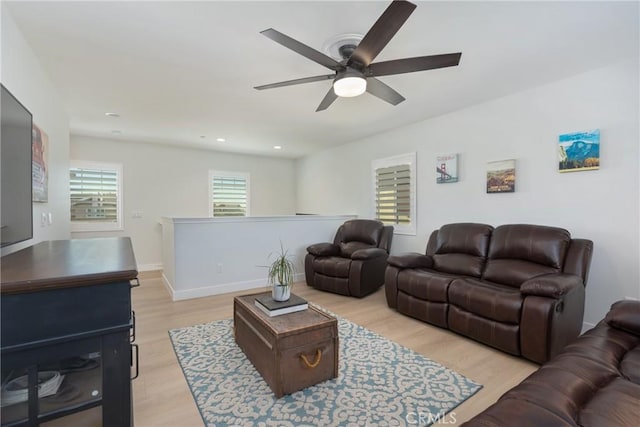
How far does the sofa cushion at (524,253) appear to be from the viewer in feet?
8.75

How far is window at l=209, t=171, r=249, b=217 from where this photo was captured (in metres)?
6.54

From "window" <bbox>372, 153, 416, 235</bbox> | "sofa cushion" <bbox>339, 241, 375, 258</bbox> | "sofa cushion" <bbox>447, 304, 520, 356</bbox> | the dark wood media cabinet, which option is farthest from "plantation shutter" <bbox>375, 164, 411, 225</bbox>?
the dark wood media cabinet

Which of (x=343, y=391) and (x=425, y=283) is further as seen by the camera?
(x=425, y=283)

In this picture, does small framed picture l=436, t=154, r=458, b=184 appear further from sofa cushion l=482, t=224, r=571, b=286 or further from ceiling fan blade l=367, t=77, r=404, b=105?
ceiling fan blade l=367, t=77, r=404, b=105

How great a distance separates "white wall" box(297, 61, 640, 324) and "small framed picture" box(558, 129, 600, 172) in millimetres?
49

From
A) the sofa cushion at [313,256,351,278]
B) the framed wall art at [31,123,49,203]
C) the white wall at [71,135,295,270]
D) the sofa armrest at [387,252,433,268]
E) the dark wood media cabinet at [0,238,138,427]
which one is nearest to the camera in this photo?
the dark wood media cabinet at [0,238,138,427]

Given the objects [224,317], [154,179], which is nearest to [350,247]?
[224,317]

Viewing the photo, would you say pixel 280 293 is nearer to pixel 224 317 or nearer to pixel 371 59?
pixel 224 317

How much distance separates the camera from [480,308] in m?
2.54

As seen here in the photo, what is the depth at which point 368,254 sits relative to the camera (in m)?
3.99

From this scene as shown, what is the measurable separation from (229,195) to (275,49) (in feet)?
15.8

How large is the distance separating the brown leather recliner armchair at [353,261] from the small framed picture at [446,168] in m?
1.02

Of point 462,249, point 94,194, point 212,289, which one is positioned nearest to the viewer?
point 462,249

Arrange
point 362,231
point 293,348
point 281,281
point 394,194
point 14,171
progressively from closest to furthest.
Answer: point 14,171 → point 293,348 → point 281,281 → point 362,231 → point 394,194
